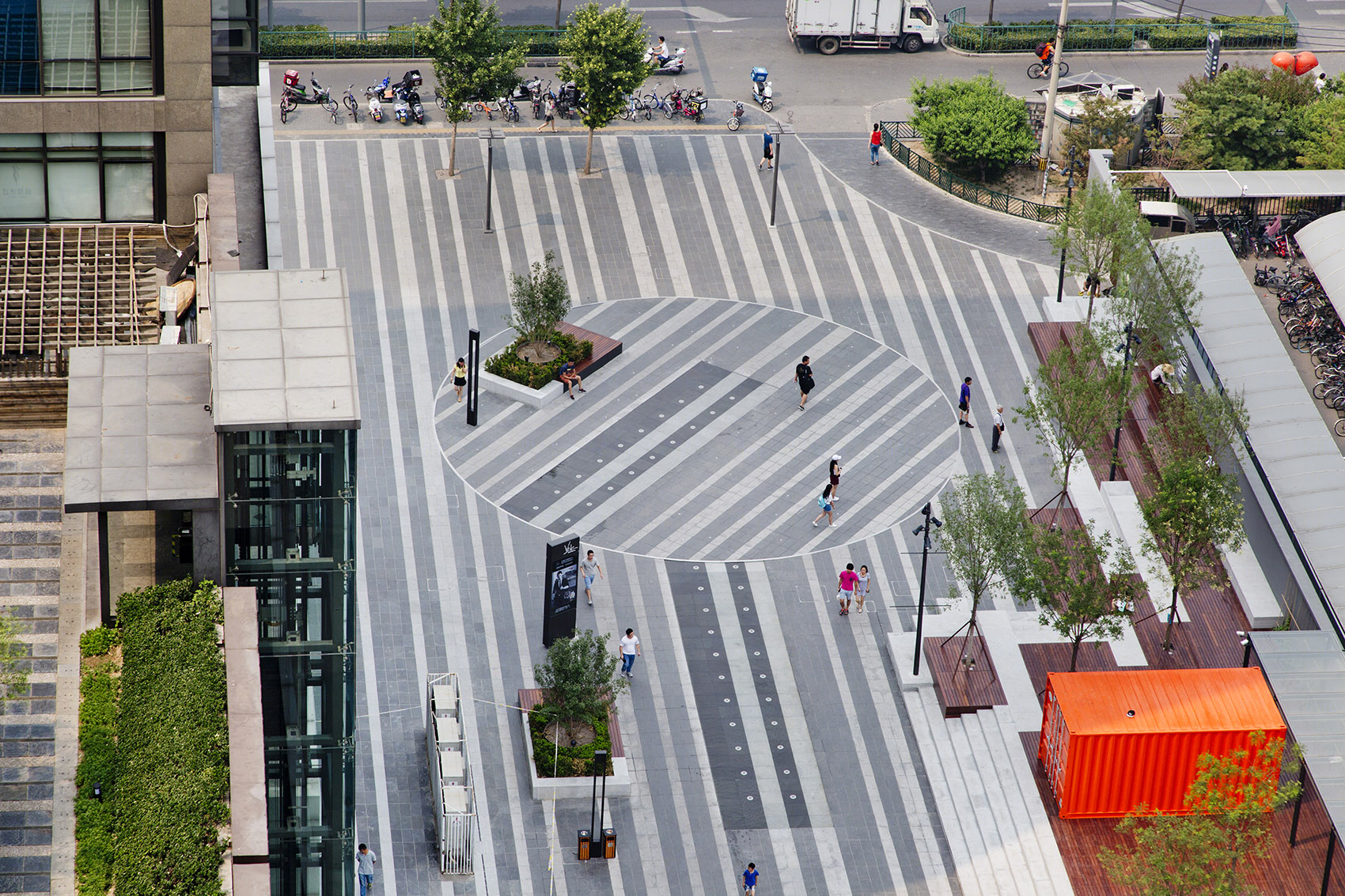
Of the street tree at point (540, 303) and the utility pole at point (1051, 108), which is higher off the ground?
the utility pole at point (1051, 108)

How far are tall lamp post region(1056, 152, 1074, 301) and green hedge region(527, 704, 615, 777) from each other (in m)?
22.0

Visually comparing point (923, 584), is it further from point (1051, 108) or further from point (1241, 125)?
point (1241, 125)

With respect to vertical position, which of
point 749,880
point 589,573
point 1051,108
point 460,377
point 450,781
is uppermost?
point 1051,108

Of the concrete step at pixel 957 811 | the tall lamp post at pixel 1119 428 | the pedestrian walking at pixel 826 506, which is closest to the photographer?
the concrete step at pixel 957 811

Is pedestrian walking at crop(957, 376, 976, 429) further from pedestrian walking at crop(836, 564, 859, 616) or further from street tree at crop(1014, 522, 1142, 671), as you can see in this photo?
pedestrian walking at crop(836, 564, 859, 616)

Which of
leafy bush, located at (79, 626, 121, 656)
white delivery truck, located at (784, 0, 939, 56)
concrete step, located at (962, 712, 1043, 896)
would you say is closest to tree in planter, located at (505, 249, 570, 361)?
concrete step, located at (962, 712, 1043, 896)

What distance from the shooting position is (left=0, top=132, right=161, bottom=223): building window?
43.3m

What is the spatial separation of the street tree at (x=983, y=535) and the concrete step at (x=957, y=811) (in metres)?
2.59

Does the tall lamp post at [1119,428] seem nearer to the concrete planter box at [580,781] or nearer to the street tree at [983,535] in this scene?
the street tree at [983,535]

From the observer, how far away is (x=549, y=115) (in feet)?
221

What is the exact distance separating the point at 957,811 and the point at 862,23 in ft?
125

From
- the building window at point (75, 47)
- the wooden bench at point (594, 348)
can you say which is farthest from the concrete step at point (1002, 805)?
the building window at point (75, 47)

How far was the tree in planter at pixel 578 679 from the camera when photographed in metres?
43.6

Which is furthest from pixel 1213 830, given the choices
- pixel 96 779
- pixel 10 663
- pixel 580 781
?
pixel 10 663
